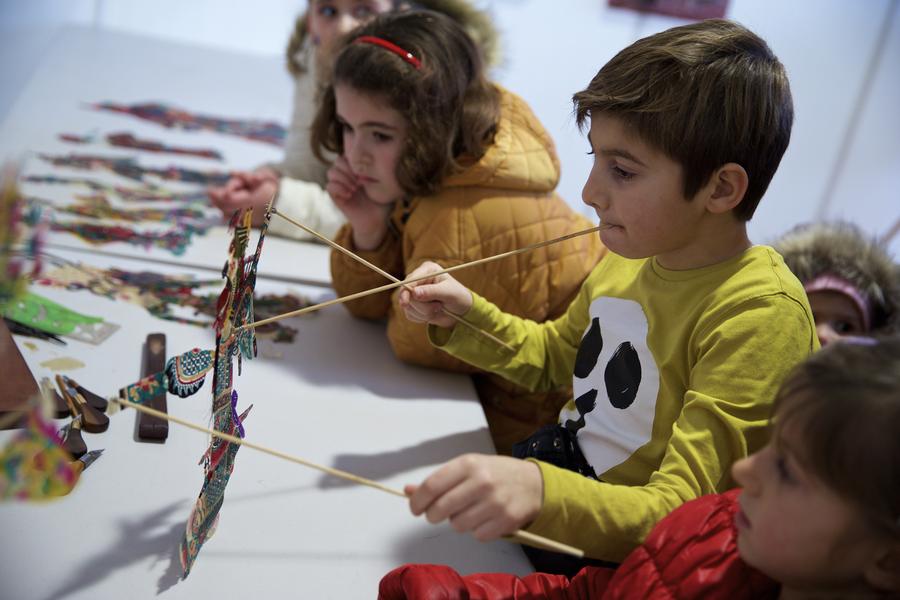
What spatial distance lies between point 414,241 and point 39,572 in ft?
2.44

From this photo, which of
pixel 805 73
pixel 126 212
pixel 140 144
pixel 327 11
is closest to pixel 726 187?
pixel 126 212

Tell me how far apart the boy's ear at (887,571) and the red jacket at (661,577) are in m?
0.11

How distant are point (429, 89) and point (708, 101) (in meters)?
0.56

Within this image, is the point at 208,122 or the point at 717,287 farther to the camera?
the point at 208,122

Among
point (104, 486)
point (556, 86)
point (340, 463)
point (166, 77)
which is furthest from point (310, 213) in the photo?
point (556, 86)

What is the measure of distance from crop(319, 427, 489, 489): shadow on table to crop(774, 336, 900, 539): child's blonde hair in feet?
1.80

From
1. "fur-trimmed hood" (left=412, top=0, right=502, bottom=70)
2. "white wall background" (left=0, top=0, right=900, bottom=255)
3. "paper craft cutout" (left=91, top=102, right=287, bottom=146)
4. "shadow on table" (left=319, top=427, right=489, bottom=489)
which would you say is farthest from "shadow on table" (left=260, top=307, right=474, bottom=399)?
"white wall background" (left=0, top=0, right=900, bottom=255)

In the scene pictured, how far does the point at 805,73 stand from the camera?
3.47m

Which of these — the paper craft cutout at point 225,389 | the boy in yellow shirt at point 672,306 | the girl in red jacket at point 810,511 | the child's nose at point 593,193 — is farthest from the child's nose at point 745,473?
the paper craft cutout at point 225,389

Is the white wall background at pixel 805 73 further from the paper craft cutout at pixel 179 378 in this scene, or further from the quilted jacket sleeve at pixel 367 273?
the paper craft cutout at pixel 179 378

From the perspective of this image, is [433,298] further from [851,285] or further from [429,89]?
[851,285]

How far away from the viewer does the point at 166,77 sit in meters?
3.01

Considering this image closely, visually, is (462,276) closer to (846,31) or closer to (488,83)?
(488,83)

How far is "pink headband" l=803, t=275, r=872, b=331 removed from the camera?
4.84ft
